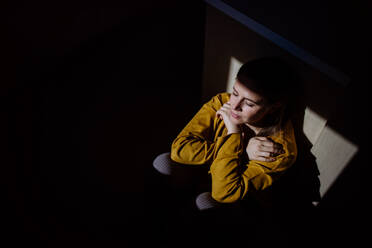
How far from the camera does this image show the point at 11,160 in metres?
1.48

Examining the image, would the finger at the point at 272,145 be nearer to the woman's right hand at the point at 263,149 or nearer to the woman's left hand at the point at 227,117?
the woman's right hand at the point at 263,149

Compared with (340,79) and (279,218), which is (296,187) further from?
(340,79)

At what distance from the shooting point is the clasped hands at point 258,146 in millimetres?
887

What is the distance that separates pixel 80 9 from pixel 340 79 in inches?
80.7

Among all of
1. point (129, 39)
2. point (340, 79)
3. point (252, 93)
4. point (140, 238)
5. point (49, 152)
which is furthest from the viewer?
point (129, 39)

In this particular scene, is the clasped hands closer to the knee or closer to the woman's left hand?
the woman's left hand

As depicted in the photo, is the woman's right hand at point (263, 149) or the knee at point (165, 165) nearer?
the woman's right hand at point (263, 149)

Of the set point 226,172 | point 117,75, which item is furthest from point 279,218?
point 117,75

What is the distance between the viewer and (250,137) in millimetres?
1048

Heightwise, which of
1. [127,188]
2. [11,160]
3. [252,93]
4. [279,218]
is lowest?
[11,160]

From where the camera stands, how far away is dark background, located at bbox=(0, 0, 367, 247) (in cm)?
121

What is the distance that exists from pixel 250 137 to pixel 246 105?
25 centimetres

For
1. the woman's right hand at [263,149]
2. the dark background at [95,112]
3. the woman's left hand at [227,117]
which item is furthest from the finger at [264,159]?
the dark background at [95,112]

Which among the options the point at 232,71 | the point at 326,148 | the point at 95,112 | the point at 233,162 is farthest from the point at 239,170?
the point at 95,112
